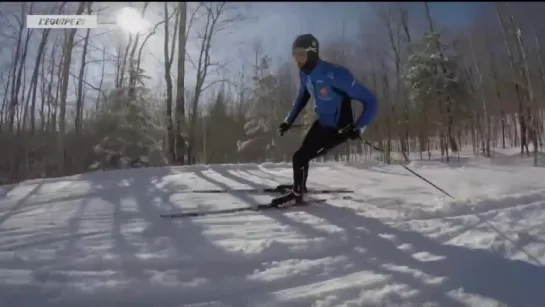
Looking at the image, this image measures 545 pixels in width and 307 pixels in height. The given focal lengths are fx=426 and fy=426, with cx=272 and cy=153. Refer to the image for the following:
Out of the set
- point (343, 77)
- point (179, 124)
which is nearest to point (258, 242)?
point (343, 77)

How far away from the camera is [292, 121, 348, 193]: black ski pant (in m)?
4.43

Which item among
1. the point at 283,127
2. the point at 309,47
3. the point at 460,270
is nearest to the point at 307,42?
the point at 309,47

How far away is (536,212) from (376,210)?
125 cm

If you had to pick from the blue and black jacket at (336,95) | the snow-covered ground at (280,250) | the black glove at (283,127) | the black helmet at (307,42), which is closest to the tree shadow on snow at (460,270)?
the snow-covered ground at (280,250)

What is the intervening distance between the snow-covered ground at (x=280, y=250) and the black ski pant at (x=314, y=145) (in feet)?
1.52

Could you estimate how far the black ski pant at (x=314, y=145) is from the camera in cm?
443

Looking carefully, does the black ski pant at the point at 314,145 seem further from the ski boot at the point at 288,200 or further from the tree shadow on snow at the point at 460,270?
the tree shadow on snow at the point at 460,270

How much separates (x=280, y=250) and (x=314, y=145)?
6.35 ft

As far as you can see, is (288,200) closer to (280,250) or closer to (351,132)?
(351,132)

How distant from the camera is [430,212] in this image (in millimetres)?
3570

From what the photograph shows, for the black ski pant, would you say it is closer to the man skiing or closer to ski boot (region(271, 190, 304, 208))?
the man skiing

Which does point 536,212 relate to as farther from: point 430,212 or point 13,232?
point 13,232

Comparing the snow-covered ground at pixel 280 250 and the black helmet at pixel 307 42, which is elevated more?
the black helmet at pixel 307 42

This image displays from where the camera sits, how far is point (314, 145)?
14.8 feet
